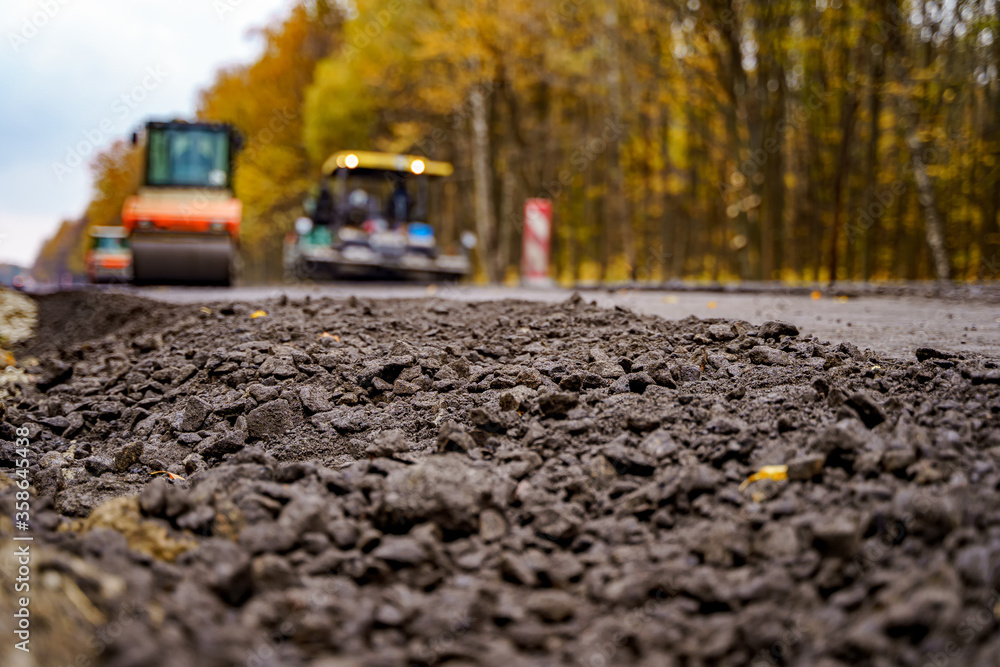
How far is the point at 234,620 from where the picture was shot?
214 cm

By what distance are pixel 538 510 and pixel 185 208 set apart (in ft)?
44.0

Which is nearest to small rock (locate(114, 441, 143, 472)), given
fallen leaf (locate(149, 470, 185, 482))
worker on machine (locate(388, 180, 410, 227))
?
fallen leaf (locate(149, 470, 185, 482))

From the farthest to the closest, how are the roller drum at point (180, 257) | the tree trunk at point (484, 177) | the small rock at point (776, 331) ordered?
the tree trunk at point (484, 177) → the roller drum at point (180, 257) → the small rock at point (776, 331)

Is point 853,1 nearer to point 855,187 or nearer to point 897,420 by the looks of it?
point 855,187

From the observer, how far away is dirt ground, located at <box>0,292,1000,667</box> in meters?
2.03

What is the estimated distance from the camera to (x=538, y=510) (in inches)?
110

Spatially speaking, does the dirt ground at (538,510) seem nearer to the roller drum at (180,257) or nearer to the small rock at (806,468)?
the small rock at (806,468)

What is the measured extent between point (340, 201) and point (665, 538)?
50.0 feet

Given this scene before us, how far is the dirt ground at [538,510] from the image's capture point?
2025mm

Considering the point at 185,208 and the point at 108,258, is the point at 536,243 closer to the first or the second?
the point at 185,208

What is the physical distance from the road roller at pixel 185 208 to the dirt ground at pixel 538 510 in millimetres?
9834

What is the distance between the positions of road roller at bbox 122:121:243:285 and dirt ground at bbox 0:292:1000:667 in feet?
32.3

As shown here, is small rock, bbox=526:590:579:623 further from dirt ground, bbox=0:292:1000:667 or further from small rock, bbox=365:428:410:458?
small rock, bbox=365:428:410:458

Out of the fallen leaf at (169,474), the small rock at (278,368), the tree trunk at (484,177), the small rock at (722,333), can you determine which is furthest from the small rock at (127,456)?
the tree trunk at (484,177)
